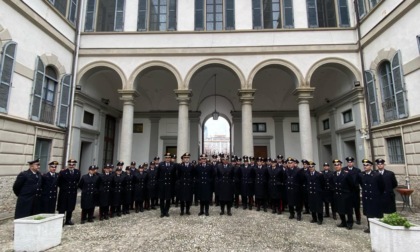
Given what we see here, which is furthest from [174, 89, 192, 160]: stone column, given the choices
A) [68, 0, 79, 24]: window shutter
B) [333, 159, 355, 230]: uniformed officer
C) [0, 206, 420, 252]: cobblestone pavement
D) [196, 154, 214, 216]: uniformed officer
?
[333, 159, 355, 230]: uniformed officer

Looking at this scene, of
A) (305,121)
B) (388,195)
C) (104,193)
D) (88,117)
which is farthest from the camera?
(88,117)

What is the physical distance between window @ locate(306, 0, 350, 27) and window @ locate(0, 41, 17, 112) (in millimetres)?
13498

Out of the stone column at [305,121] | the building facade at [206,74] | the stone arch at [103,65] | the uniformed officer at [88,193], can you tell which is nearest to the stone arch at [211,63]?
the building facade at [206,74]

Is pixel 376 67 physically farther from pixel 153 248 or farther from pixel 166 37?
pixel 153 248

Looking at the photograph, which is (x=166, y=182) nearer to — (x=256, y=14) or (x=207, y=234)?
(x=207, y=234)

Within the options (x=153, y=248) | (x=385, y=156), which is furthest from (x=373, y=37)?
(x=153, y=248)

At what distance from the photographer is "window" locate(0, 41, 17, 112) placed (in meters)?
8.01

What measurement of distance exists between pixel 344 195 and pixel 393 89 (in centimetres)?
607

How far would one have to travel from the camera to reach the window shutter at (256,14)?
13031 millimetres

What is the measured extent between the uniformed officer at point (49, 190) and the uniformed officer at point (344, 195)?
26.3 feet

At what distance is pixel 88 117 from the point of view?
539 inches

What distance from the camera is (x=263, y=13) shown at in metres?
13.2

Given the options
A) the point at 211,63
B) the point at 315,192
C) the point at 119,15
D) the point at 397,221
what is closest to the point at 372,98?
the point at 315,192

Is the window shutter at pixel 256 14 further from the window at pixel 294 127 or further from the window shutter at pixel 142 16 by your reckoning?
the window at pixel 294 127
